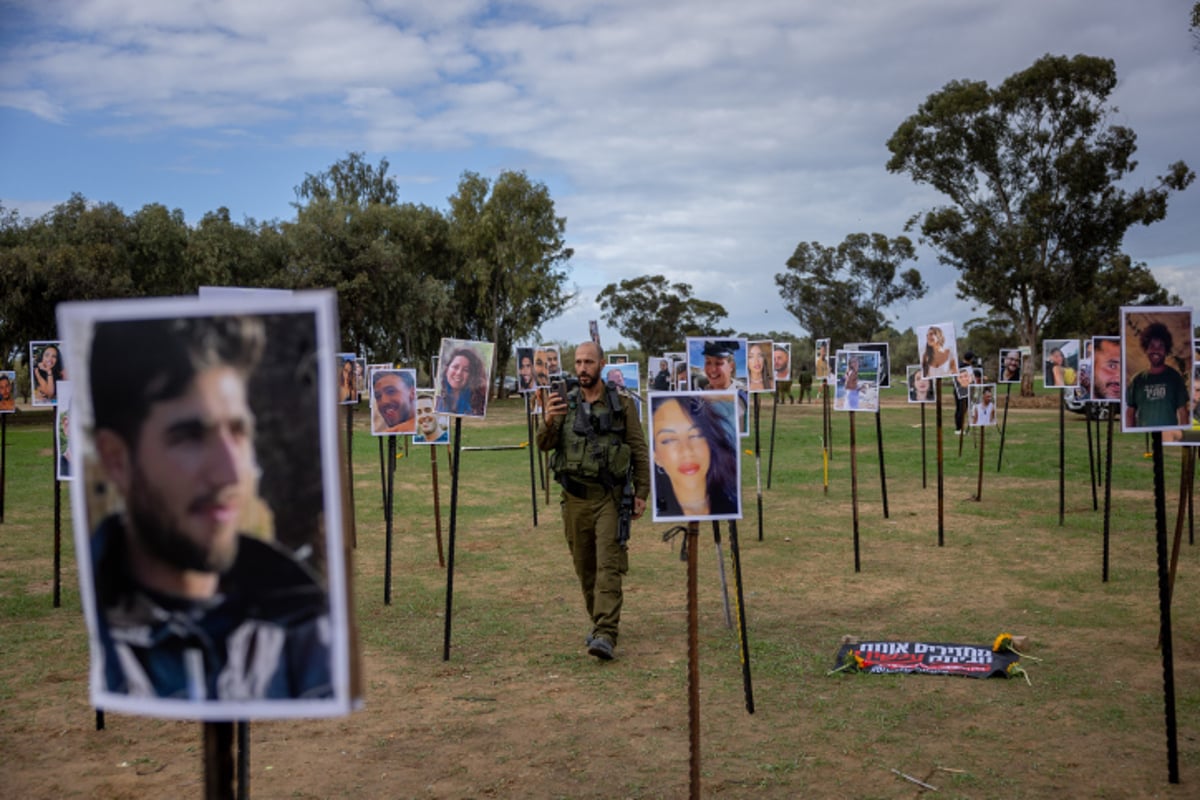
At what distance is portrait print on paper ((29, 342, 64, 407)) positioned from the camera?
35.9 ft

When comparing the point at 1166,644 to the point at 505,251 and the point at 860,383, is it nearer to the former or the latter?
the point at 860,383

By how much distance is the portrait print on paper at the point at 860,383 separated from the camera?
12188 millimetres

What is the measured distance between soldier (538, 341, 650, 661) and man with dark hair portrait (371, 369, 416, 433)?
10.5ft

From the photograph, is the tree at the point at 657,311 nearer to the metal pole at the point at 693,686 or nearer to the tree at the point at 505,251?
the tree at the point at 505,251

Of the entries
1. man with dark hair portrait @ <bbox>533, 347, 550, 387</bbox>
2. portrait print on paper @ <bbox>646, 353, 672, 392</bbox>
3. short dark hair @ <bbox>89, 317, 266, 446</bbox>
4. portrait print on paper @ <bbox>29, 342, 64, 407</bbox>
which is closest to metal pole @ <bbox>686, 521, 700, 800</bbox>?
short dark hair @ <bbox>89, 317, 266, 446</bbox>

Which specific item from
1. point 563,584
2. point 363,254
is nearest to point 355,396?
point 563,584

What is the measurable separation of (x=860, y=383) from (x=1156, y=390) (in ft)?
22.9

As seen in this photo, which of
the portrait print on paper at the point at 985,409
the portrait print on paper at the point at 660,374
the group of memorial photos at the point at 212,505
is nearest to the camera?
the group of memorial photos at the point at 212,505

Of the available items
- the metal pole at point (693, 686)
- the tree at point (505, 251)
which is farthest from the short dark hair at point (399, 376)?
the tree at point (505, 251)

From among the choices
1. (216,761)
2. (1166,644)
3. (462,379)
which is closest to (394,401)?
(462,379)

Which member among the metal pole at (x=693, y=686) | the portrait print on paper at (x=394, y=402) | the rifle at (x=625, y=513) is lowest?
the metal pole at (x=693, y=686)

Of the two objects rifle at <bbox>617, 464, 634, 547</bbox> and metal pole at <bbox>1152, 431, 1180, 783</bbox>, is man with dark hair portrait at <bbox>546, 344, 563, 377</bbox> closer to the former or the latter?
rifle at <bbox>617, 464, 634, 547</bbox>

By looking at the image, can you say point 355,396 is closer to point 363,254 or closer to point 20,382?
point 363,254

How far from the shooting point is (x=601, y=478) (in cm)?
755
